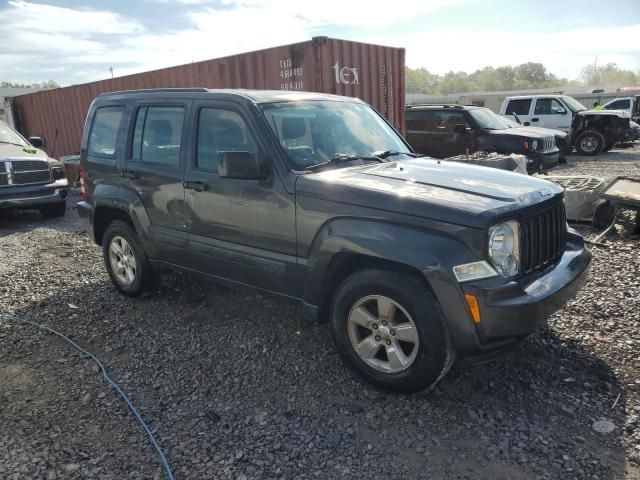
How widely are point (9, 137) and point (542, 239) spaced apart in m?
9.67

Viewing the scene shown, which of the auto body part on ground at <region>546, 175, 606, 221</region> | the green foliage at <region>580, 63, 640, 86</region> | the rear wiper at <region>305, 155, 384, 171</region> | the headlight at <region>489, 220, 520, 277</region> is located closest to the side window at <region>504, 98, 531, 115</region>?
the auto body part on ground at <region>546, 175, 606, 221</region>

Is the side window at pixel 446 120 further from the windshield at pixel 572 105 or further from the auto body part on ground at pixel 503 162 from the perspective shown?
the windshield at pixel 572 105

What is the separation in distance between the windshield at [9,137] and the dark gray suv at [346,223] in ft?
18.9

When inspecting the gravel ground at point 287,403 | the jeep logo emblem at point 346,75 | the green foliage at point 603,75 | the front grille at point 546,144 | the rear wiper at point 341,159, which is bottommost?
the gravel ground at point 287,403

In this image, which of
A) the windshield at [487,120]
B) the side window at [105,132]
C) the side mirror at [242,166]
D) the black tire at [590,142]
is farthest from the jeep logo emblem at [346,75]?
the black tire at [590,142]

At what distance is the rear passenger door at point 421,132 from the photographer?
11.7m

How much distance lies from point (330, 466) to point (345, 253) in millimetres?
1222

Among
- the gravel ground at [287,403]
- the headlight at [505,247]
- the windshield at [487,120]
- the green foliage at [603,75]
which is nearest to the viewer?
the gravel ground at [287,403]

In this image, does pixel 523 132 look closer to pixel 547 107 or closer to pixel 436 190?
pixel 547 107

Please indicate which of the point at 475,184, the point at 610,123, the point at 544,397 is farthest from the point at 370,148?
the point at 610,123

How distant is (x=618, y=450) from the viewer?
2.54 meters

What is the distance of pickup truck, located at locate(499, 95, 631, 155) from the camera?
636 inches

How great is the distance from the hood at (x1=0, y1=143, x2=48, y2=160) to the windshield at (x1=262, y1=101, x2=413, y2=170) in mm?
6718

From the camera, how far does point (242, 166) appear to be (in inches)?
131
